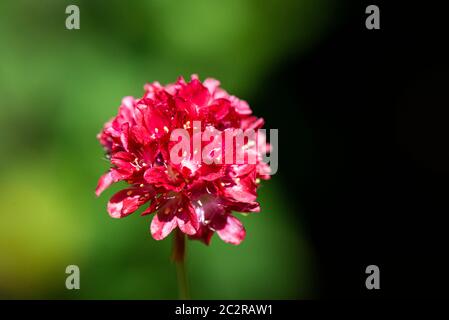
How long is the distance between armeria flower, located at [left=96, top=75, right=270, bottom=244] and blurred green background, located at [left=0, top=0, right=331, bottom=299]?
130cm

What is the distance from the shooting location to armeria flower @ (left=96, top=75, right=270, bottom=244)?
1.32 m

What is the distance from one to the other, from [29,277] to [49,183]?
1.49 ft

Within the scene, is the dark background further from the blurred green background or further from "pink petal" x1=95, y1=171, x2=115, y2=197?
"pink petal" x1=95, y1=171, x2=115, y2=197

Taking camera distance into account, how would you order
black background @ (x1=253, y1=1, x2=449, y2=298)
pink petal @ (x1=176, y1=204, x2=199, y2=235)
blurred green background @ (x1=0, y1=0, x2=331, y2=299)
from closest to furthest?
1. pink petal @ (x1=176, y1=204, x2=199, y2=235)
2. blurred green background @ (x1=0, y1=0, x2=331, y2=299)
3. black background @ (x1=253, y1=1, x2=449, y2=298)

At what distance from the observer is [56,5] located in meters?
2.86

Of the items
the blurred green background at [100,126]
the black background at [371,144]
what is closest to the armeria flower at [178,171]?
the blurred green background at [100,126]

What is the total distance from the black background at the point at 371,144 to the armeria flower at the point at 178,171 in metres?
1.50

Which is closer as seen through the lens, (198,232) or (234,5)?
(198,232)

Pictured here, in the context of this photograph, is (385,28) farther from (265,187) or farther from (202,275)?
(202,275)

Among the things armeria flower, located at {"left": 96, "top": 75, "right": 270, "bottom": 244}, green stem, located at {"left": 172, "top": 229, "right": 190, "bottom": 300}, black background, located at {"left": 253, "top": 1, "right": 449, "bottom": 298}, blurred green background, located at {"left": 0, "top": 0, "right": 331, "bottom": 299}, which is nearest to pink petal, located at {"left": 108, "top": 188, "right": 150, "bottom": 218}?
armeria flower, located at {"left": 96, "top": 75, "right": 270, "bottom": 244}

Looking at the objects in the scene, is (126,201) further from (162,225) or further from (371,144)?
(371,144)

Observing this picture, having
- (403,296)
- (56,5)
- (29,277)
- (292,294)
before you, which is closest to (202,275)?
(292,294)

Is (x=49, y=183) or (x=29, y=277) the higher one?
(x=49, y=183)

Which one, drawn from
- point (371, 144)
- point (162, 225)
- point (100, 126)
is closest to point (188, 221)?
point (162, 225)
